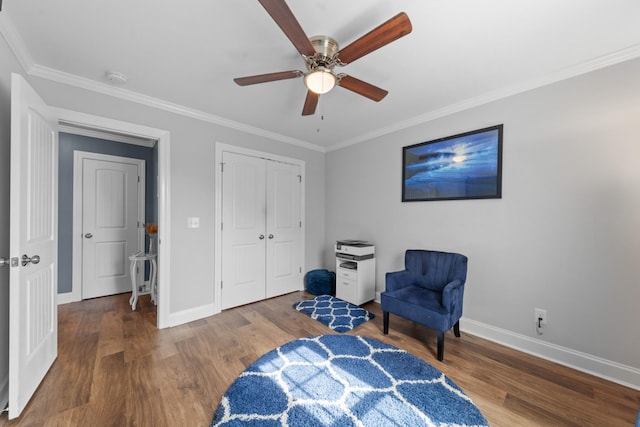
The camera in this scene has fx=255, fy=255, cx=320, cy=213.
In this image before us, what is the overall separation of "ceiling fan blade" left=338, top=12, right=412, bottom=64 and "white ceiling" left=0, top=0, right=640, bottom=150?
21 centimetres

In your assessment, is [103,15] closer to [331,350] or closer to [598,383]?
[331,350]

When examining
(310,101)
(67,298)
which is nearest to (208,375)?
(310,101)

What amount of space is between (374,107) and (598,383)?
2.96m

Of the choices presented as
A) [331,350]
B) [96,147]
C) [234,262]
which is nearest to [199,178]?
[234,262]

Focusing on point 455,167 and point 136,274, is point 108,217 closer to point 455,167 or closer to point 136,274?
point 136,274

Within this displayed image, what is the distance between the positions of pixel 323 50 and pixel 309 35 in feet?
0.42

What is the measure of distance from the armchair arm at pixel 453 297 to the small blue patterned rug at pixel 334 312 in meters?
1.00

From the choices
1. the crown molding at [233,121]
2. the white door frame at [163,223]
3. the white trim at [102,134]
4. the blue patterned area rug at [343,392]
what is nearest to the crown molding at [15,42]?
the crown molding at [233,121]

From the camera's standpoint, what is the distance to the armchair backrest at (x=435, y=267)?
98.9 inches

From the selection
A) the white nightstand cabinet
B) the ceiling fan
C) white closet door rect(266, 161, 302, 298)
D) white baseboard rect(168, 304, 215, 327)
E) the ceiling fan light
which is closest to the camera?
the ceiling fan

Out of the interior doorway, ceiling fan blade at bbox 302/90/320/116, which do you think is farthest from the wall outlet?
the interior doorway

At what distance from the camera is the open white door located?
1483mm

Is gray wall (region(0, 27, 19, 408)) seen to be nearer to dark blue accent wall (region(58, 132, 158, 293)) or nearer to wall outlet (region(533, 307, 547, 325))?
dark blue accent wall (region(58, 132, 158, 293))

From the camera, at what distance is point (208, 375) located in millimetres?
1947
